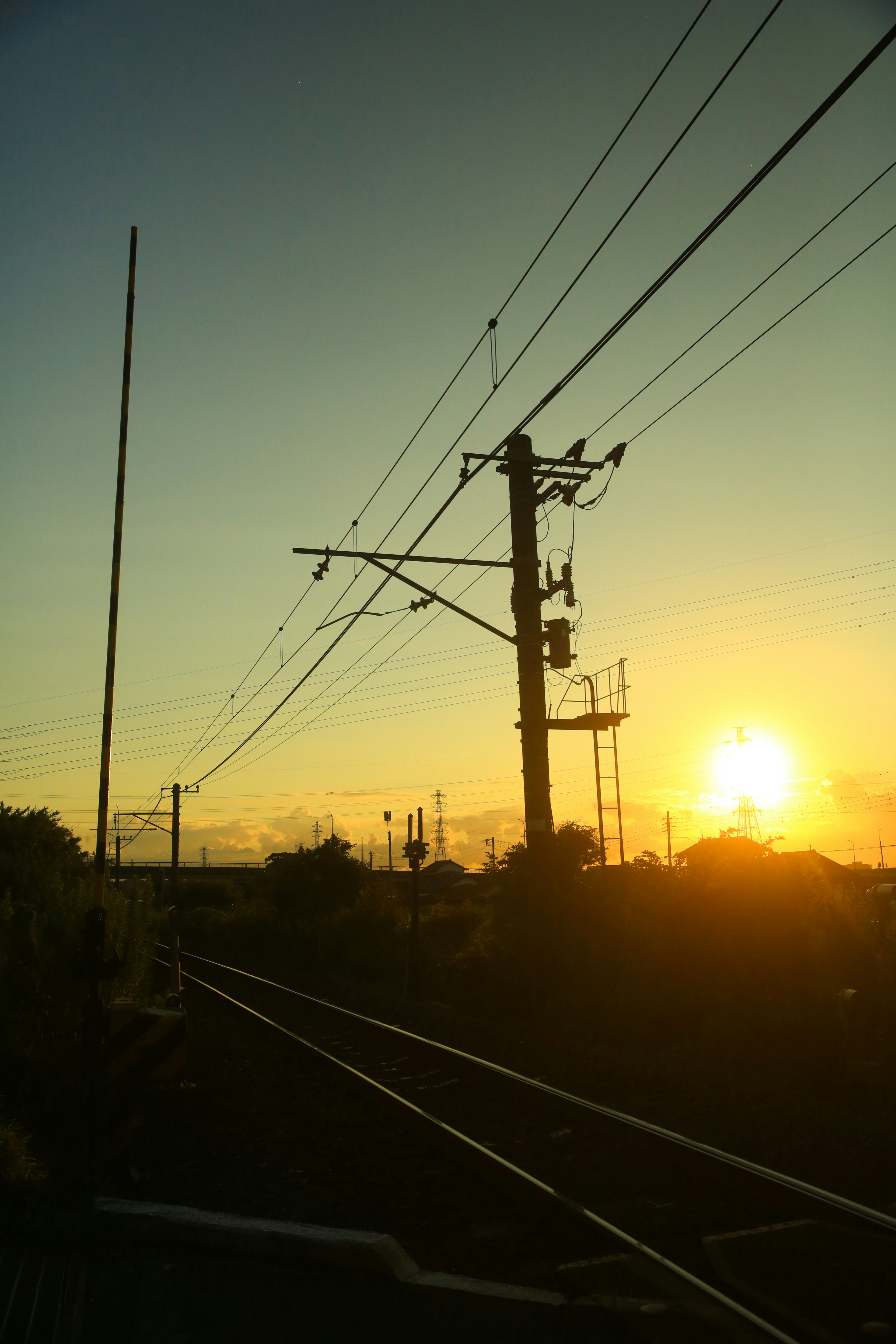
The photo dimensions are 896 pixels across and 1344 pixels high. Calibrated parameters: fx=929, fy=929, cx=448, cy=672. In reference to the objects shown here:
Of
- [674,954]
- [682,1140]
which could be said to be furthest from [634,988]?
[682,1140]

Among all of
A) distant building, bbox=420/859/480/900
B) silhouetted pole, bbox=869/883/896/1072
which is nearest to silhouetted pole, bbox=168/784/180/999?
silhouetted pole, bbox=869/883/896/1072

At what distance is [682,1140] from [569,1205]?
1.87 metres

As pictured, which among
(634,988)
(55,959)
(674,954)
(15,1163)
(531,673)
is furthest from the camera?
(531,673)

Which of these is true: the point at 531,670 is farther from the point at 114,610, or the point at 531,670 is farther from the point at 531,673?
the point at 114,610

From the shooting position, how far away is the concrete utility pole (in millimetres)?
17359

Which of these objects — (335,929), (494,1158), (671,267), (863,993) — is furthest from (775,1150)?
(335,929)

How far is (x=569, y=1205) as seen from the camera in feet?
22.1

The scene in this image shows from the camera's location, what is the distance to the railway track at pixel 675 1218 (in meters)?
5.09

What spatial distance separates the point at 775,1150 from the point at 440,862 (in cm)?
10825

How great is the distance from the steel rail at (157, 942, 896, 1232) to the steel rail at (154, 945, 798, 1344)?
128 centimetres

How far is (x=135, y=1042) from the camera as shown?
9.55 meters

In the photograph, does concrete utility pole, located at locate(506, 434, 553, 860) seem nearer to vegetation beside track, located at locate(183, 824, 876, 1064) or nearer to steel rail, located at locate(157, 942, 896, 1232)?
vegetation beside track, located at locate(183, 824, 876, 1064)

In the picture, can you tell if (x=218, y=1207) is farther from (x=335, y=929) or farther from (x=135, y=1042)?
(x=335, y=929)

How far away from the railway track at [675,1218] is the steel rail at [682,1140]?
0.7 inches
